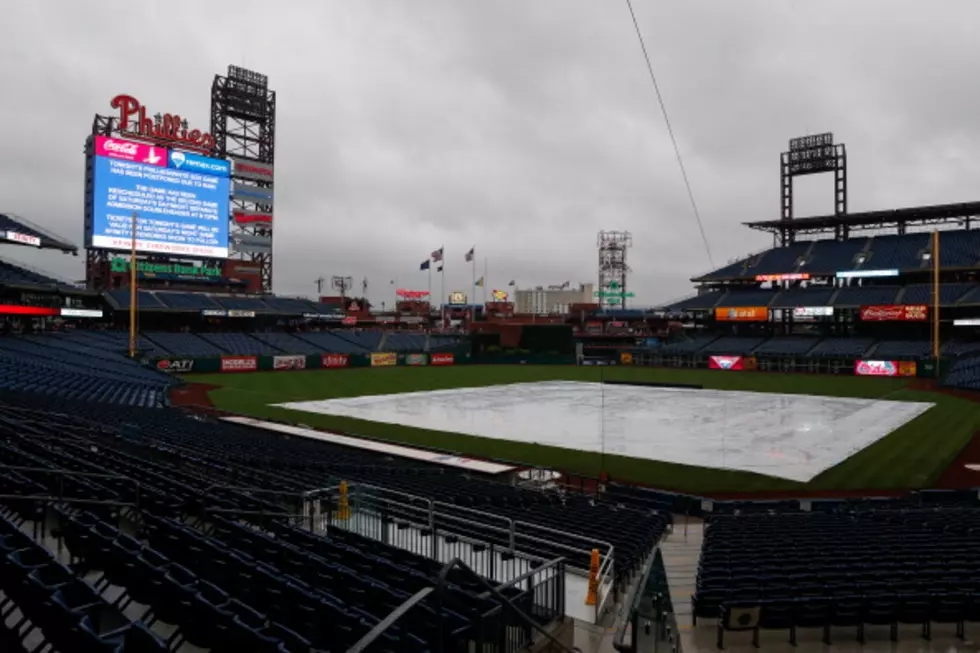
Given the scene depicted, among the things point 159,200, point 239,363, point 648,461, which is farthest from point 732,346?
point 159,200

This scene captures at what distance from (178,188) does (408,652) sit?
5892 cm

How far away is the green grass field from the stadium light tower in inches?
2253

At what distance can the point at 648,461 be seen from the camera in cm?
2317

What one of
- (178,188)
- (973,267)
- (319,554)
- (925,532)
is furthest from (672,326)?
(319,554)

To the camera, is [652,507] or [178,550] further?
[652,507]

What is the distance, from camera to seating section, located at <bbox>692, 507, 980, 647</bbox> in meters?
7.49

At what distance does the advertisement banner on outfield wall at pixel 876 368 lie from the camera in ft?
178

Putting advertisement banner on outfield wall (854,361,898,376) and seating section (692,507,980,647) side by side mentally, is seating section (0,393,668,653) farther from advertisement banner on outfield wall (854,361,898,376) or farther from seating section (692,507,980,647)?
advertisement banner on outfield wall (854,361,898,376)

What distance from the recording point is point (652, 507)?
1631 cm

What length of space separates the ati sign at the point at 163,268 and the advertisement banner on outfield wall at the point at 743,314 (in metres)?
Answer: 54.5

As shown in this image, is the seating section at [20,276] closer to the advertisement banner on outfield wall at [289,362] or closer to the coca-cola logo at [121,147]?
the coca-cola logo at [121,147]

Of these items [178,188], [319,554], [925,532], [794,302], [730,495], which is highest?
[178,188]

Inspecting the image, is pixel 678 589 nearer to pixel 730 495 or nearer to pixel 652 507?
pixel 652 507

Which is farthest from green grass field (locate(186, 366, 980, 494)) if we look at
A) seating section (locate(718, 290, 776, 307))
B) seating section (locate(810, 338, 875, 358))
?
seating section (locate(718, 290, 776, 307))
